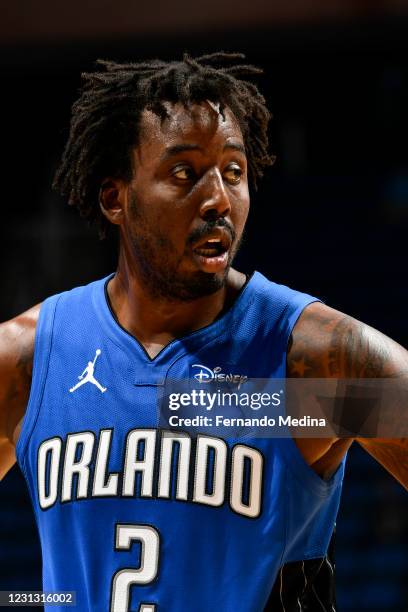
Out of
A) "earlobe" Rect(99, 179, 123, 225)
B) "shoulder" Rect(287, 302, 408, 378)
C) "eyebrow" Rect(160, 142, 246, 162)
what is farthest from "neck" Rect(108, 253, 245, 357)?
"eyebrow" Rect(160, 142, 246, 162)

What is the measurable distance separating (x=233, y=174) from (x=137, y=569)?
0.87 m

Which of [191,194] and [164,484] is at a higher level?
[191,194]

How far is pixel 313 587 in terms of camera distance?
7.30 ft

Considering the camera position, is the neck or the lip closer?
the lip

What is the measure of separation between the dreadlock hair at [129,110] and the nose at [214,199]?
174mm

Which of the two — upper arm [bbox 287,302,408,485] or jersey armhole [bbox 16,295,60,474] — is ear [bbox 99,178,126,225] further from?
upper arm [bbox 287,302,408,485]

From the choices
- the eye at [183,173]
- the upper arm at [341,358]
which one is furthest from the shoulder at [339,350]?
the eye at [183,173]

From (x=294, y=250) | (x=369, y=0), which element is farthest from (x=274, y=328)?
(x=294, y=250)

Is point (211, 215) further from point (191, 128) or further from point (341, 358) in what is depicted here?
point (341, 358)

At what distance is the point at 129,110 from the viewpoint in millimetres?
2342

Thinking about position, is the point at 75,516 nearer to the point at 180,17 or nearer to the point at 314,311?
the point at 314,311

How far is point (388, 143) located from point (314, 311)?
6687mm

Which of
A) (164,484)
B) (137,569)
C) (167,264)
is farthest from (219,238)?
(137,569)

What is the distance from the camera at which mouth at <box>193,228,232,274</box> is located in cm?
219
